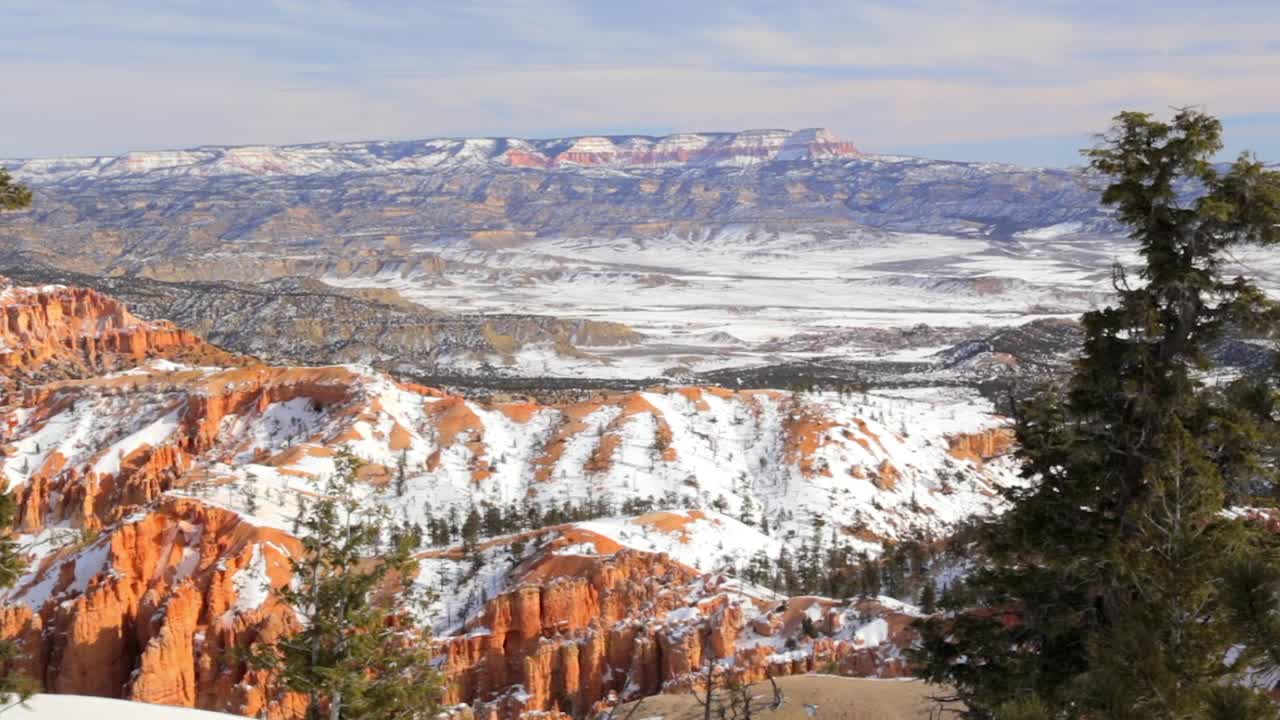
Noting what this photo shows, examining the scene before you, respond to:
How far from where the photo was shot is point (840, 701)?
2797cm

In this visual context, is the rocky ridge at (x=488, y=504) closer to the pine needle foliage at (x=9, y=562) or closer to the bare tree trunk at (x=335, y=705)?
the pine needle foliage at (x=9, y=562)

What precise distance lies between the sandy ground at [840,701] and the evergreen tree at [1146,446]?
40.0 ft

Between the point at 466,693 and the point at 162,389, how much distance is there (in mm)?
73894

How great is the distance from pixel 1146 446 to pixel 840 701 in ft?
54.2

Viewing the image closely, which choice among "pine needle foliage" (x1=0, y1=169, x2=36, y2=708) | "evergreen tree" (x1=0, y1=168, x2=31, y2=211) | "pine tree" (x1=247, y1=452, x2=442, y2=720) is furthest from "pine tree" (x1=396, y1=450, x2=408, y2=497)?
"evergreen tree" (x1=0, y1=168, x2=31, y2=211)

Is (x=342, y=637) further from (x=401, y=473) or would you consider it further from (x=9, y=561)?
(x=401, y=473)

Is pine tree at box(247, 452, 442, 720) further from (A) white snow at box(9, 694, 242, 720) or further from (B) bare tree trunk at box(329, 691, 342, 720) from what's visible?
(A) white snow at box(9, 694, 242, 720)

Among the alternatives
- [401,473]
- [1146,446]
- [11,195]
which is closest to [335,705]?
[11,195]

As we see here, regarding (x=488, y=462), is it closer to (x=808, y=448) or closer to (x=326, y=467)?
(x=326, y=467)

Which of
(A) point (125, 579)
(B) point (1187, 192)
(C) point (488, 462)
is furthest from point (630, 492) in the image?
(B) point (1187, 192)

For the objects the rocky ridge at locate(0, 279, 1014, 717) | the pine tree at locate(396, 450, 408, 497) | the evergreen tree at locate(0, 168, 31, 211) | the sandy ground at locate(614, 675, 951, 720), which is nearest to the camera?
the evergreen tree at locate(0, 168, 31, 211)

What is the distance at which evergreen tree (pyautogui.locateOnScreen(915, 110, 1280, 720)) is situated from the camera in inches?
478

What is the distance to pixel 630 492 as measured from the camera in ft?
299

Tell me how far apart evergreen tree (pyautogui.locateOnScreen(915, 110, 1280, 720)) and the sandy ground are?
12.2 meters
